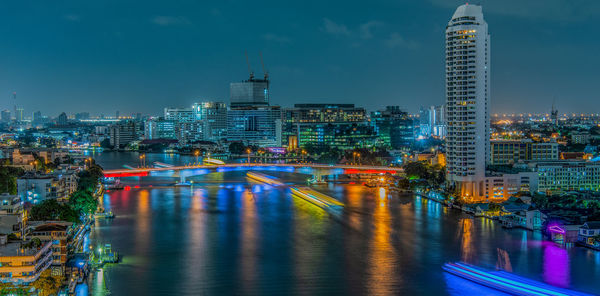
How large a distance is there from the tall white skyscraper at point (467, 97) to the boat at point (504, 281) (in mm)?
5907

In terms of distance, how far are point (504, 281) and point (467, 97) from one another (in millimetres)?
7097

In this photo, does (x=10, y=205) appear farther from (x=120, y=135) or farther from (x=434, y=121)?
(x=434, y=121)

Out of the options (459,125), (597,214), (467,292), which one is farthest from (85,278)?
(459,125)

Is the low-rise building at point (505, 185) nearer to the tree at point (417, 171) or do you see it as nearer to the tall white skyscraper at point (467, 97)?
the tall white skyscraper at point (467, 97)

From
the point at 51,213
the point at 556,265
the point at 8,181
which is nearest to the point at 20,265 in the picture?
the point at 51,213

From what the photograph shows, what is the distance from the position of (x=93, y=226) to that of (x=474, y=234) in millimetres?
6120

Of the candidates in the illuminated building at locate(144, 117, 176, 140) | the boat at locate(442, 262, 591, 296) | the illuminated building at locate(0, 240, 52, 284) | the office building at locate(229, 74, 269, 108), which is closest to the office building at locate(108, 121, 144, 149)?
the illuminated building at locate(144, 117, 176, 140)

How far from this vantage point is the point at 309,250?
28.8 feet

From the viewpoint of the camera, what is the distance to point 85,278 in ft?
23.6

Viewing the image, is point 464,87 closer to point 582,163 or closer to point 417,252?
point 582,163

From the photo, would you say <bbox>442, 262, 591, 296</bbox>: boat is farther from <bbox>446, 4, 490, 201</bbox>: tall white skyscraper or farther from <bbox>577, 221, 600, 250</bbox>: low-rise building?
<bbox>446, 4, 490, 201</bbox>: tall white skyscraper

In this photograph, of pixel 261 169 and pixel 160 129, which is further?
pixel 160 129

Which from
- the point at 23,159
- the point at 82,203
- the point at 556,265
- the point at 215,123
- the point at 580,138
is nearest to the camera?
the point at 556,265

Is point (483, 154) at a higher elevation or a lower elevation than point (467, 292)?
higher
